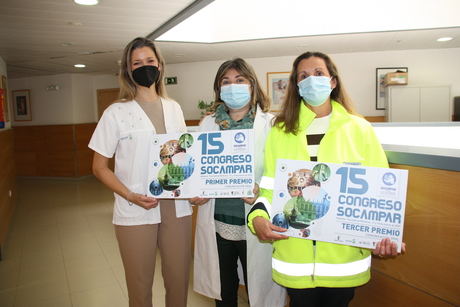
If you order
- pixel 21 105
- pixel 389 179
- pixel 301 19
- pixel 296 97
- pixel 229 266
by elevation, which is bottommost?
pixel 229 266

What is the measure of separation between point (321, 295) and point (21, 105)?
10.1 m

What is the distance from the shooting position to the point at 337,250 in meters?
1.34

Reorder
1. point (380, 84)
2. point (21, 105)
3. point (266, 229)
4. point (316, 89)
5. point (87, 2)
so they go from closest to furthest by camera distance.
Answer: point (266, 229) < point (316, 89) < point (87, 2) < point (380, 84) < point (21, 105)

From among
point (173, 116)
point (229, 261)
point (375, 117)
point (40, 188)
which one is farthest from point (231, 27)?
point (40, 188)

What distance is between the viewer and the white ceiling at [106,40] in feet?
12.9

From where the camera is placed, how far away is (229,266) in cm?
186

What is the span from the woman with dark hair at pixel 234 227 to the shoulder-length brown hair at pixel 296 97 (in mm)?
245

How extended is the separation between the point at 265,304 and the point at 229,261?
281 millimetres

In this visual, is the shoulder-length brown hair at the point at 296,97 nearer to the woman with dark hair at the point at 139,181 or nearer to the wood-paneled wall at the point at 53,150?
the woman with dark hair at the point at 139,181

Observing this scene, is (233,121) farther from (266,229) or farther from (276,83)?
(276,83)

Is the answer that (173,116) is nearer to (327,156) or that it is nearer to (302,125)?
(302,125)

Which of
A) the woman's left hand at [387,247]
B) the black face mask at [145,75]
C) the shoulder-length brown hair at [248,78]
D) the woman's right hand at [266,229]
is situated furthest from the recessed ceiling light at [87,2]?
the woman's left hand at [387,247]

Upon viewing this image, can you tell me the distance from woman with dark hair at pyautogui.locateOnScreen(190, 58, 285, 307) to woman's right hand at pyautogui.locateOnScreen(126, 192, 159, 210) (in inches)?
7.4

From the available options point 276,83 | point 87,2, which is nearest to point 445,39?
point 276,83
